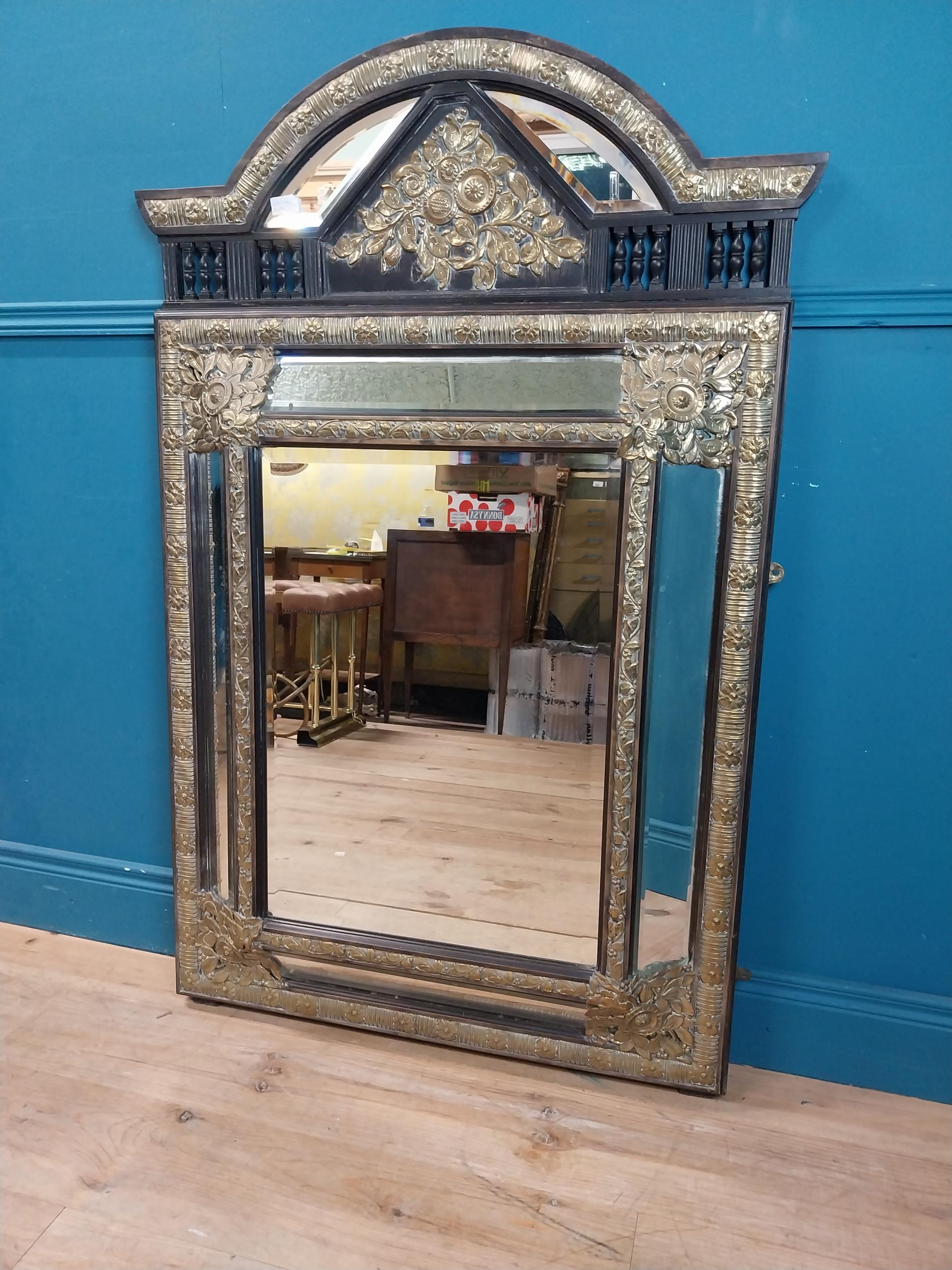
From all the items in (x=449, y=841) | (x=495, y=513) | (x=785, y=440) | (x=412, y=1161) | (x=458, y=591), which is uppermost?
(x=785, y=440)

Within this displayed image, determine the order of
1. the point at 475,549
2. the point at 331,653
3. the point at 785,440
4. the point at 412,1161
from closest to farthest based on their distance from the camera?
the point at 412,1161 → the point at 785,440 → the point at 475,549 → the point at 331,653

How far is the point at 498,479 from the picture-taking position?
153 centimetres

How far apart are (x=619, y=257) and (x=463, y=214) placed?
0.28m

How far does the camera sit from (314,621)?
1680 mm

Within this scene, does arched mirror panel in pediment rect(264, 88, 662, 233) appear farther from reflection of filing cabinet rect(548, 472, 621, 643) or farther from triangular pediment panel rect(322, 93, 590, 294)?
reflection of filing cabinet rect(548, 472, 621, 643)

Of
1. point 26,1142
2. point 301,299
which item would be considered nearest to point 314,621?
point 301,299

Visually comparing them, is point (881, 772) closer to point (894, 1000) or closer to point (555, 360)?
point (894, 1000)

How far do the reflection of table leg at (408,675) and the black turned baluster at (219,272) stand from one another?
0.74m

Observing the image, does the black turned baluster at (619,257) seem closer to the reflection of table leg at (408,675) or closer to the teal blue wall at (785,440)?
the teal blue wall at (785,440)

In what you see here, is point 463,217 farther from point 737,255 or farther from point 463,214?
point 737,255

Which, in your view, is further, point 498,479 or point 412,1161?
point 498,479

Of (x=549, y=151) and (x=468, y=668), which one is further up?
(x=549, y=151)

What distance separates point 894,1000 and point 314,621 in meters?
1.25

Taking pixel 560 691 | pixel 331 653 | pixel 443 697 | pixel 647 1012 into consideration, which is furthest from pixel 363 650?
pixel 647 1012
